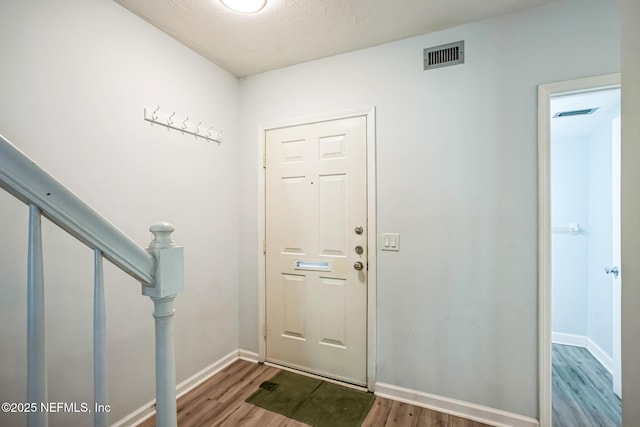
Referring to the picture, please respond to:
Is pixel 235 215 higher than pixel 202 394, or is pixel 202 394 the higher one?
pixel 235 215

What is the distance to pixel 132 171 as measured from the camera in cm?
186

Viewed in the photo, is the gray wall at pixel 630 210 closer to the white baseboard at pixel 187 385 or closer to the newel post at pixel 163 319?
the newel post at pixel 163 319

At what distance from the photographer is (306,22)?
191cm

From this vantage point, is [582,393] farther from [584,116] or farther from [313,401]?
[584,116]

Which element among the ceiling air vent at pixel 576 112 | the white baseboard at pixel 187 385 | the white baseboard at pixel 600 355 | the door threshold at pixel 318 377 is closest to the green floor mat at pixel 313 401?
the door threshold at pixel 318 377

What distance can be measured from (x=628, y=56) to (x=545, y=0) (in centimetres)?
122

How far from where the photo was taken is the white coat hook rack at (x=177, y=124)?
6.44 feet

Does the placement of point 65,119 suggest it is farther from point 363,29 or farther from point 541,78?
point 541,78

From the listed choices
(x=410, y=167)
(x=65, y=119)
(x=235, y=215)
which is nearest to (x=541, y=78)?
(x=410, y=167)

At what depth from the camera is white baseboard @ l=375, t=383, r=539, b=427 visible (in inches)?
70.9

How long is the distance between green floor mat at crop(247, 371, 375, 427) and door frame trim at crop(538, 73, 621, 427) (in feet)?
3.51

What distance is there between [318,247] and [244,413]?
1.27 meters

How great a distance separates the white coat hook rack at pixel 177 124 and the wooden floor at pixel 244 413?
1985 millimetres

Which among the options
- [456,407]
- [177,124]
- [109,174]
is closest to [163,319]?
[109,174]
